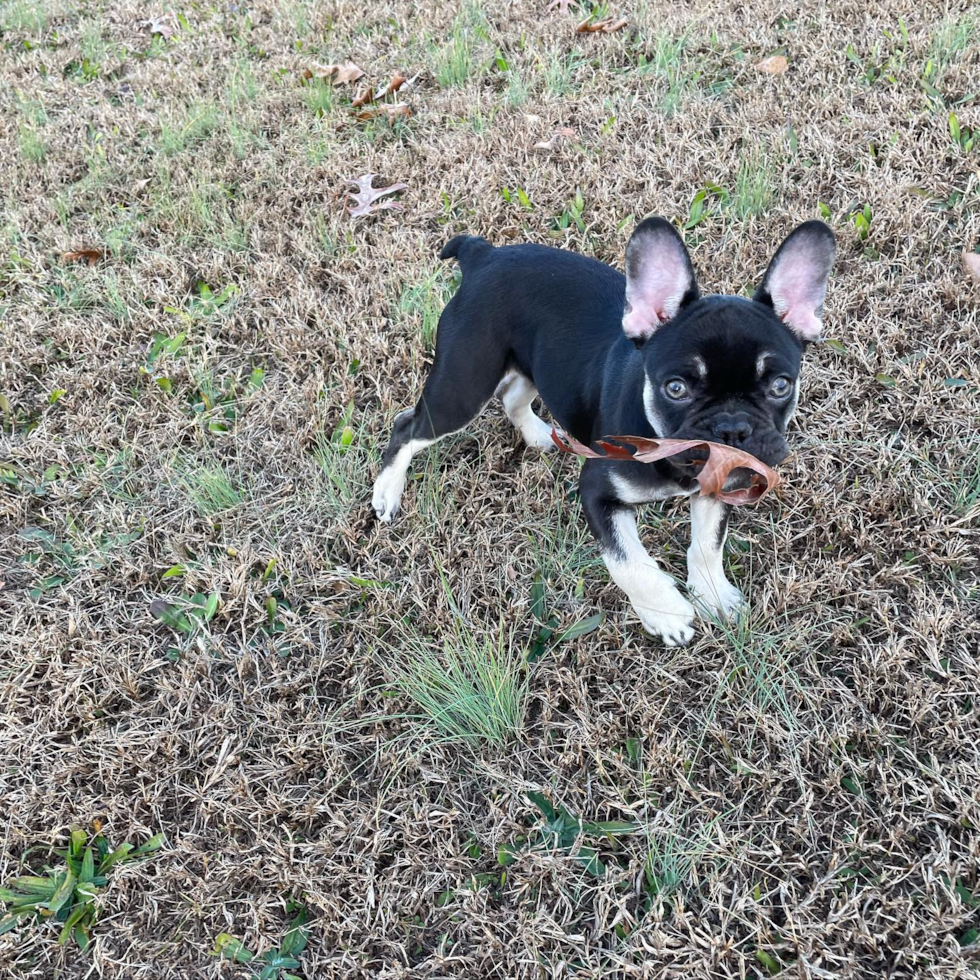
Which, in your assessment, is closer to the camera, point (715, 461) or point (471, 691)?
point (715, 461)

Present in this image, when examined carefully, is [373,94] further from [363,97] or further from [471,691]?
[471,691]

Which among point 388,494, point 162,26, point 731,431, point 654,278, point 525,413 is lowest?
point 388,494

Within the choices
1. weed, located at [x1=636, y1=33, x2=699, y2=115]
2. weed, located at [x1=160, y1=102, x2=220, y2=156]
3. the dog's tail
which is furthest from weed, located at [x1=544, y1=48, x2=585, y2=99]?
the dog's tail

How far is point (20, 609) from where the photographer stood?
3.32m

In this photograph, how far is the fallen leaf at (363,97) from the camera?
19.8 feet

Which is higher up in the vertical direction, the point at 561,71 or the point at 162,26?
the point at 162,26

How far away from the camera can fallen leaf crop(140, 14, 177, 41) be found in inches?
301

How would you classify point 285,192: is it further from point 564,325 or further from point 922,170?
point 922,170

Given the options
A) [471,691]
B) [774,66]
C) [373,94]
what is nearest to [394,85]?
[373,94]

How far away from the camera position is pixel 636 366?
2.91 metres

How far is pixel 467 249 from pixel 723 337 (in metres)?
1.48

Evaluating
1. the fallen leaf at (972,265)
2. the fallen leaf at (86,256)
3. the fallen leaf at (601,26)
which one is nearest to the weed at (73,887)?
the fallen leaf at (86,256)

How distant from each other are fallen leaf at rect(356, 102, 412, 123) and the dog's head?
3.99 metres

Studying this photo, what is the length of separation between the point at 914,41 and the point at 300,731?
5.80 m
